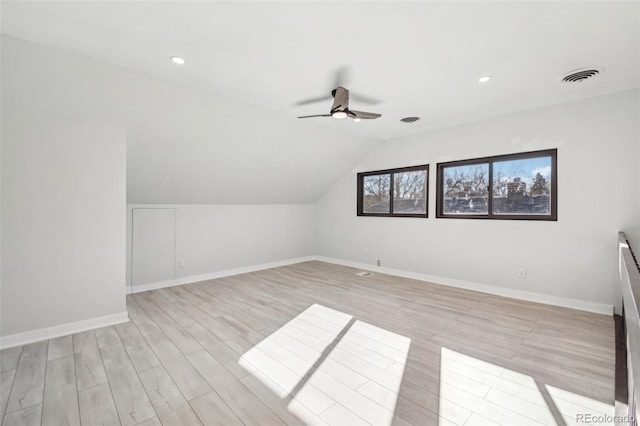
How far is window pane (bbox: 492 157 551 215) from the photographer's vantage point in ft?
12.5

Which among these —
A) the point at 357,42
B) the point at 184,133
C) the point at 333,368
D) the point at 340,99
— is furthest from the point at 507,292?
the point at 184,133

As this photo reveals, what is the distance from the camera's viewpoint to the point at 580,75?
112 inches

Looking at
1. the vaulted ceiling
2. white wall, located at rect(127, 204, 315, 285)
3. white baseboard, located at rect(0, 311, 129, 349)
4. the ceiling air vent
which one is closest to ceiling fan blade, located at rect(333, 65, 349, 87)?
the vaulted ceiling

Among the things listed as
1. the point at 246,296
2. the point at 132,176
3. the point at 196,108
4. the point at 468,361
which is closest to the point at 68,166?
the point at 132,176

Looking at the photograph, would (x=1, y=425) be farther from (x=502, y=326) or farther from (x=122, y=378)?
(x=502, y=326)

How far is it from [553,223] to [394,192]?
2.43 m

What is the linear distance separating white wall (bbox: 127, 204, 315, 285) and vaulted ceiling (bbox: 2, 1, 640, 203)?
2.77 ft

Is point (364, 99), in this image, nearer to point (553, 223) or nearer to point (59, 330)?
point (553, 223)

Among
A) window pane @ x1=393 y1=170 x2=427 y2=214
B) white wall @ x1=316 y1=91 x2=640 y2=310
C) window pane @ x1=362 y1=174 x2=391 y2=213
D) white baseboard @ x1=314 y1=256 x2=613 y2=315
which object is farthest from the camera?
window pane @ x1=362 y1=174 x2=391 y2=213

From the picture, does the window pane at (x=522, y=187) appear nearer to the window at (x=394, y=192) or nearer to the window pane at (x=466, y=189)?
the window pane at (x=466, y=189)

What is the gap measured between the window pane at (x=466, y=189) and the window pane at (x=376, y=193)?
1.12m

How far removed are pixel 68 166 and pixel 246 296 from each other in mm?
2499

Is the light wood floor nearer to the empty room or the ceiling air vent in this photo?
the empty room

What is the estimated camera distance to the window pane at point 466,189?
4359mm
